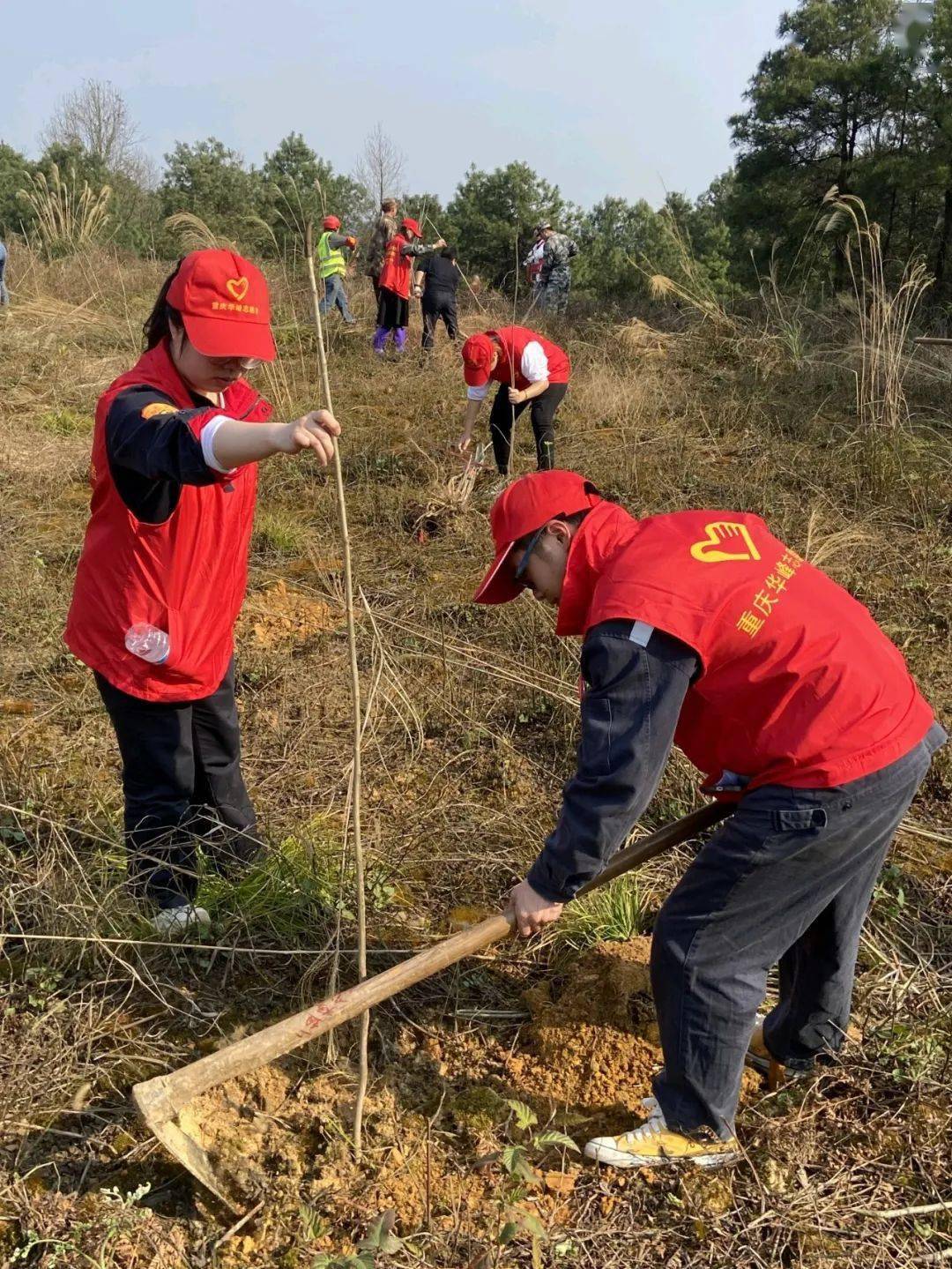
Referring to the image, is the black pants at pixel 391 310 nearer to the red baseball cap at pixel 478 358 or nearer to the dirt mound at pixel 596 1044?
the red baseball cap at pixel 478 358

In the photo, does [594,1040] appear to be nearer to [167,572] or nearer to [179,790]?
[179,790]

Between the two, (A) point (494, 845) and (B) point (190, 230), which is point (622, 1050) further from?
(B) point (190, 230)

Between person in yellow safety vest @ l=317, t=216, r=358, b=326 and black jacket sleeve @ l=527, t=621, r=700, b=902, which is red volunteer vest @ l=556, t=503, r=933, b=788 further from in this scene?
person in yellow safety vest @ l=317, t=216, r=358, b=326

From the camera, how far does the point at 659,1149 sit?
1.81 meters

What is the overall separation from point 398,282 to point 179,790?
7.87 meters

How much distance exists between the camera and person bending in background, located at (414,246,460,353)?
9117 mm

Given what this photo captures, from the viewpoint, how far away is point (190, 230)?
Result: 6.05 m

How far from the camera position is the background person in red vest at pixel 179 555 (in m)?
1.61

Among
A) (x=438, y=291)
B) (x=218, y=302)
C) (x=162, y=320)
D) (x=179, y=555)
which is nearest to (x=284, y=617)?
(x=179, y=555)

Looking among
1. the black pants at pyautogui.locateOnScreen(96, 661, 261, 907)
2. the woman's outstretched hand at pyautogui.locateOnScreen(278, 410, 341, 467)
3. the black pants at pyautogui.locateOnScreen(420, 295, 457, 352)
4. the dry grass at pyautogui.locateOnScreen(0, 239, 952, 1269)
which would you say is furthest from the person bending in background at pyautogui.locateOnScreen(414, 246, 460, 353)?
the woman's outstretched hand at pyautogui.locateOnScreen(278, 410, 341, 467)

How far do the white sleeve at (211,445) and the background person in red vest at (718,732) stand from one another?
0.49 meters

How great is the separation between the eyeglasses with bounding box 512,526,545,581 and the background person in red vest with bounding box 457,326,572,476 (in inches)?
152

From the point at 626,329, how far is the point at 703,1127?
27.6ft

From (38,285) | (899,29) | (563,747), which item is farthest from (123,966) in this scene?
(899,29)
